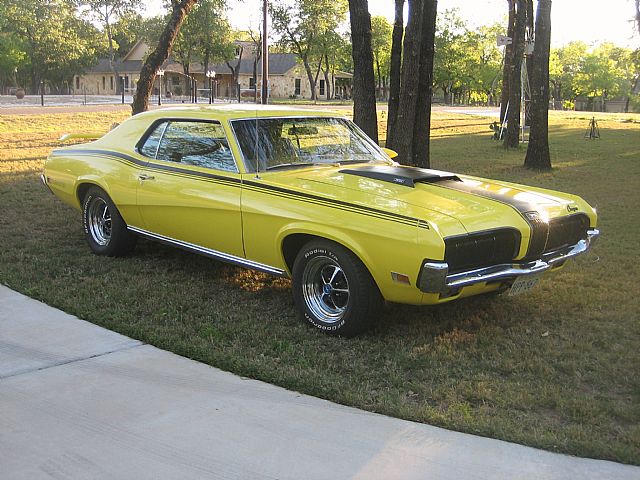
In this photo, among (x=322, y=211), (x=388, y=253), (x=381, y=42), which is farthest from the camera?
(x=381, y=42)

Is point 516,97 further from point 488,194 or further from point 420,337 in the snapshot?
point 420,337

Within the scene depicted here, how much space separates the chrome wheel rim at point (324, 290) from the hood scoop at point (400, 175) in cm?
85

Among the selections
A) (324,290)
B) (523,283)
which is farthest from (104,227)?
(523,283)

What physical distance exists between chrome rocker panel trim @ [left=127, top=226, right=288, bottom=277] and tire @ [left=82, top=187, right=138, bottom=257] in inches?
5.8

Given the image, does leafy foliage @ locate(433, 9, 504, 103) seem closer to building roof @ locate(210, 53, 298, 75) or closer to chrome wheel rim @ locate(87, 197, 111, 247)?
building roof @ locate(210, 53, 298, 75)

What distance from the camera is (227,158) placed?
5.54 m

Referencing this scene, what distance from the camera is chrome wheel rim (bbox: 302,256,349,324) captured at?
486 cm

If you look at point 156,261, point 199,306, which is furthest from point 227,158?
point 156,261

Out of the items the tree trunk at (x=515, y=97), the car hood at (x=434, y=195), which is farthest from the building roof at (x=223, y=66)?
the car hood at (x=434, y=195)

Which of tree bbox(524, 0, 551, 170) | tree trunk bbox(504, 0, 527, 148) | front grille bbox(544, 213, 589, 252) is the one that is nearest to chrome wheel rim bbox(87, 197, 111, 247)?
front grille bbox(544, 213, 589, 252)

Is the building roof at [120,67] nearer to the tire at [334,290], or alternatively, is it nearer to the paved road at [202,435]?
the tire at [334,290]

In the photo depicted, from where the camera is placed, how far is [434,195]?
16.1 feet

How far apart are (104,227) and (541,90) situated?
431 inches

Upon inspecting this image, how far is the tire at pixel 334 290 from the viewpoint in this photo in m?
4.61
